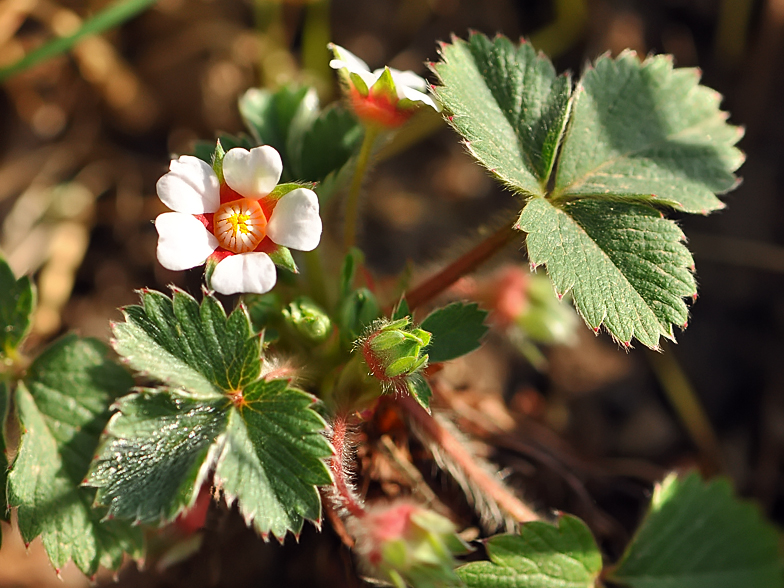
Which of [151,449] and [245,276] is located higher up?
[245,276]

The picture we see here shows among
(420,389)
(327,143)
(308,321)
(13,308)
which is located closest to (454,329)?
(420,389)

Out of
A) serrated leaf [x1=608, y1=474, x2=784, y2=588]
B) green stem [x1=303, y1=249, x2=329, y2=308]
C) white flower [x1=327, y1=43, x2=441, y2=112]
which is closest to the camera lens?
white flower [x1=327, y1=43, x2=441, y2=112]

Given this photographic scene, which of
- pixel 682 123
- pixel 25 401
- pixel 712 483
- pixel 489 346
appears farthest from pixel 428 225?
pixel 25 401

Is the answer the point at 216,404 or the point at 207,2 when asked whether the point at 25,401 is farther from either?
the point at 207,2

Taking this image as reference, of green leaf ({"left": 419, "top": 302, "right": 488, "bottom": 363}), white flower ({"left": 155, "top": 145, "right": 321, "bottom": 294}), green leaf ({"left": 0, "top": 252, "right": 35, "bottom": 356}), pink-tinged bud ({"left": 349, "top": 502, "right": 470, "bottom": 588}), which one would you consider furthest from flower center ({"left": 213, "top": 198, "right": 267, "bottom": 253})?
pink-tinged bud ({"left": 349, "top": 502, "right": 470, "bottom": 588})

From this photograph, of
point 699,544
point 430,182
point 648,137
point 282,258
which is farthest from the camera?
point 430,182

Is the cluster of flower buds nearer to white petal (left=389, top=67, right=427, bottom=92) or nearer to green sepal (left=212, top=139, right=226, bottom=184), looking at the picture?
green sepal (left=212, top=139, right=226, bottom=184)

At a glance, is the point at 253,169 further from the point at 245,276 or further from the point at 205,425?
the point at 205,425

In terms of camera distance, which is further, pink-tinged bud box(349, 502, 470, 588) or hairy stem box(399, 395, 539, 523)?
hairy stem box(399, 395, 539, 523)
